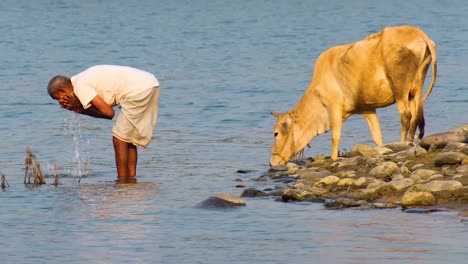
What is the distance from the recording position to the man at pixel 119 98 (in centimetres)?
1447

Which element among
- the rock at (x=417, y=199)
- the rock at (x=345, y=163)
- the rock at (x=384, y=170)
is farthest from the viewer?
the rock at (x=345, y=163)

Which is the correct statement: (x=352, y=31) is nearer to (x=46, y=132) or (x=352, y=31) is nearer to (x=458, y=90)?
(x=458, y=90)

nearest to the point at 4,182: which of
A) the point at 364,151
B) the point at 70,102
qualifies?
the point at 70,102

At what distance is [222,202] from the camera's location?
1312 cm

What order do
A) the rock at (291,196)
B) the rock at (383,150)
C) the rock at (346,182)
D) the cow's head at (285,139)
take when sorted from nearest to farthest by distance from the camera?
the rock at (291,196)
the rock at (346,182)
the rock at (383,150)
the cow's head at (285,139)

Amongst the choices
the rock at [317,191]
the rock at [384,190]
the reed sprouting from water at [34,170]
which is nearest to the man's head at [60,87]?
the reed sprouting from water at [34,170]

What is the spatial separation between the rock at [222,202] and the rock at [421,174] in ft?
5.75

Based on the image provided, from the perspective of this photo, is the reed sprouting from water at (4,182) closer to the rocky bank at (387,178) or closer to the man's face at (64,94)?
the man's face at (64,94)

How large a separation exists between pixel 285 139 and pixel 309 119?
0.38m

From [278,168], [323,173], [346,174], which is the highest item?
[346,174]

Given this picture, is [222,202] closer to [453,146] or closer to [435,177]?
[435,177]

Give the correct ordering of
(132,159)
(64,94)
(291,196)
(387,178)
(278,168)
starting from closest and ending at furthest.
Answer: (291,196) < (387,178) < (64,94) < (132,159) < (278,168)

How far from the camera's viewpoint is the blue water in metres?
11.0

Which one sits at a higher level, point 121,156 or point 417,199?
point 417,199
